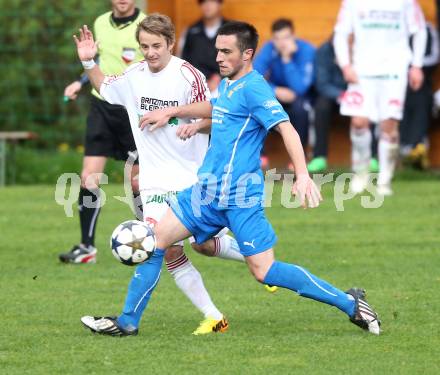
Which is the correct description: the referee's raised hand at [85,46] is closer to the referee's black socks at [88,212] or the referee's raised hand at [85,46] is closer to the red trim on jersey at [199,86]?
the red trim on jersey at [199,86]

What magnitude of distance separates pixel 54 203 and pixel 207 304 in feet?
21.0

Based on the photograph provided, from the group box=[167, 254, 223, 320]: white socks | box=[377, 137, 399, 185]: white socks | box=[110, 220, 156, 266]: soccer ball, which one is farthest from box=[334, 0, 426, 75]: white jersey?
box=[110, 220, 156, 266]: soccer ball

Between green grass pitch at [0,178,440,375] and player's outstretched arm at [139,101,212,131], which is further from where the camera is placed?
player's outstretched arm at [139,101,212,131]

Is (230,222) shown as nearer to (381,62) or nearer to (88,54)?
(88,54)

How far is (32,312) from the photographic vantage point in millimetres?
7652

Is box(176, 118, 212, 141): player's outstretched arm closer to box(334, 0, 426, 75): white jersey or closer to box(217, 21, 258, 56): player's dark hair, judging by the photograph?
box(217, 21, 258, 56): player's dark hair

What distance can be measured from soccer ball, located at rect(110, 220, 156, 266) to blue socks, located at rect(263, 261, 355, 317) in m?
0.66

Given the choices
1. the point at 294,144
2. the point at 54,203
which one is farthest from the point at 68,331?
the point at 54,203

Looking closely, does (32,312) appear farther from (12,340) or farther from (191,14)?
(191,14)

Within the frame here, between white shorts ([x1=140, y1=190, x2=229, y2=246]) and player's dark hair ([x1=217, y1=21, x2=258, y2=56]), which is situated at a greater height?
player's dark hair ([x1=217, y1=21, x2=258, y2=56])

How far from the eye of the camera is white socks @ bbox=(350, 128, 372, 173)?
13.4m

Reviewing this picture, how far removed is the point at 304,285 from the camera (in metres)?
6.71

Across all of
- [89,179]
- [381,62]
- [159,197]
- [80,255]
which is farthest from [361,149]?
[159,197]

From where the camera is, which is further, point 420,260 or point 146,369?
point 420,260
